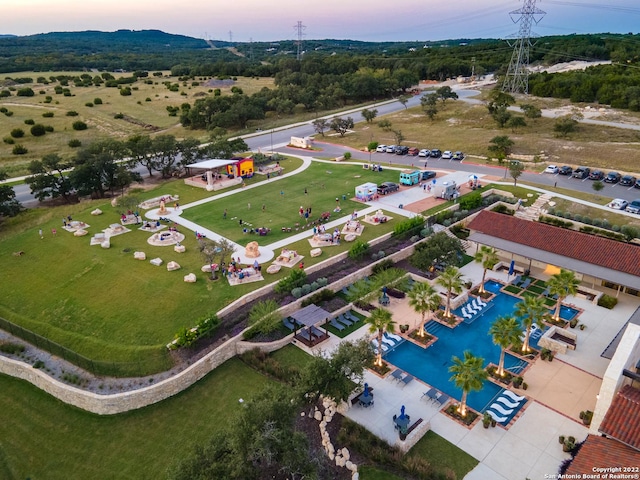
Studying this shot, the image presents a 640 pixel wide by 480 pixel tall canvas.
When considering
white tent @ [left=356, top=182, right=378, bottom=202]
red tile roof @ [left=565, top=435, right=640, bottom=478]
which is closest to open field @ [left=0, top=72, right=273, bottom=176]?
white tent @ [left=356, top=182, right=378, bottom=202]

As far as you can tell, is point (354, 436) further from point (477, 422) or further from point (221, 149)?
point (221, 149)

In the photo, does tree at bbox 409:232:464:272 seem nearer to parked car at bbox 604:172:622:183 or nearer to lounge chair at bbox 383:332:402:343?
lounge chair at bbox 383:332:402:343

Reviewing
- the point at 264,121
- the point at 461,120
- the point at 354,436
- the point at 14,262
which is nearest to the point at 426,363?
the point at 354,436

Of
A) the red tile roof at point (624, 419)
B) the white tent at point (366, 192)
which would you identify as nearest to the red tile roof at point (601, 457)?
the red tile roof at point (624, 419)

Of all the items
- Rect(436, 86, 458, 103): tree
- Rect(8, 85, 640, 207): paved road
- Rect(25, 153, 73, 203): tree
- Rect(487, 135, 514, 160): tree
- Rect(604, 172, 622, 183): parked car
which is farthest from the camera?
Rect(436, 86, 458, 103): tree

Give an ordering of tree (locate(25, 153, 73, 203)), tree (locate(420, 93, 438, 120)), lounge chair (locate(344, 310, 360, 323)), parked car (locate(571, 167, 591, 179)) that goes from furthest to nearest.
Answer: tree (locate(420, 93, 438, 120)), parked car (locate(571, 167, 591, 179)), tree (locate(25, 153, 73, 203)), lounge chair (locate(344, 310, 360, 323))

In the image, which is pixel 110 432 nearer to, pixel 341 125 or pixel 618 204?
pixel 618 204

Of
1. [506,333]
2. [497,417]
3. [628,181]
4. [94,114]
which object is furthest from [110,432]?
[94,114]
